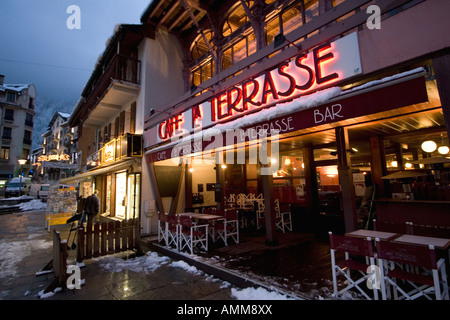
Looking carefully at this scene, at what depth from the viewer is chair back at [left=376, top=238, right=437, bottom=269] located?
2849mm

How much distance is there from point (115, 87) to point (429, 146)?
12.5 m

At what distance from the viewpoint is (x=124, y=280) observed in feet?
17.4

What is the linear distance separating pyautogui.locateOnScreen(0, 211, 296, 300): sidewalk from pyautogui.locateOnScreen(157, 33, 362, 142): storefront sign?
3.83 metres

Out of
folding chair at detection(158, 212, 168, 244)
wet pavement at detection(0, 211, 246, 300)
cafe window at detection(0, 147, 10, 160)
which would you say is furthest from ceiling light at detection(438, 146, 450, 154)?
cafe window at detection(0, 147, 10, 160)

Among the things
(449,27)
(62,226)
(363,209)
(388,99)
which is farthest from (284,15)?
(62,226)

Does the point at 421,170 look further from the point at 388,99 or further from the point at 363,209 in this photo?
the point at 388,99

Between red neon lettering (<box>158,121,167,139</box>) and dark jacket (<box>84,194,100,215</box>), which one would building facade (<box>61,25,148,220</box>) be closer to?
red neon lettering (<box>158,121,167,139</box>)

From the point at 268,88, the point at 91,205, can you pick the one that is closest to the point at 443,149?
the point at 268,88

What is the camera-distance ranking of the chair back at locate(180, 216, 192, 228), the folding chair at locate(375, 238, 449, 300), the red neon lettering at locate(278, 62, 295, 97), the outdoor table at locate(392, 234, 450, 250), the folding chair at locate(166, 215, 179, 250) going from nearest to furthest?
1. the folding chair at locate(375, 238, 449, 300)
2. the outdoor table at locate(392, 234, 450, 250)
3. the red neon lettering at locate(278, 62, 295, 97)
4. the chair back at locate(180, 216, 192, 228)
5. the folding chair at locate(166, 215, 179, 250)

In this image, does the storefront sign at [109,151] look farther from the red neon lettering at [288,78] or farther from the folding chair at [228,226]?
the red neon lettering at [288,78]

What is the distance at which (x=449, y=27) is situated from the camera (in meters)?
3.68

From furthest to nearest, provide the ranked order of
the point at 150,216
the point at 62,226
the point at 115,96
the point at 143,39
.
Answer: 1. the point at 62,226
2. the point at 115,96
3. the point at 143,39
4. the point at 150,216
